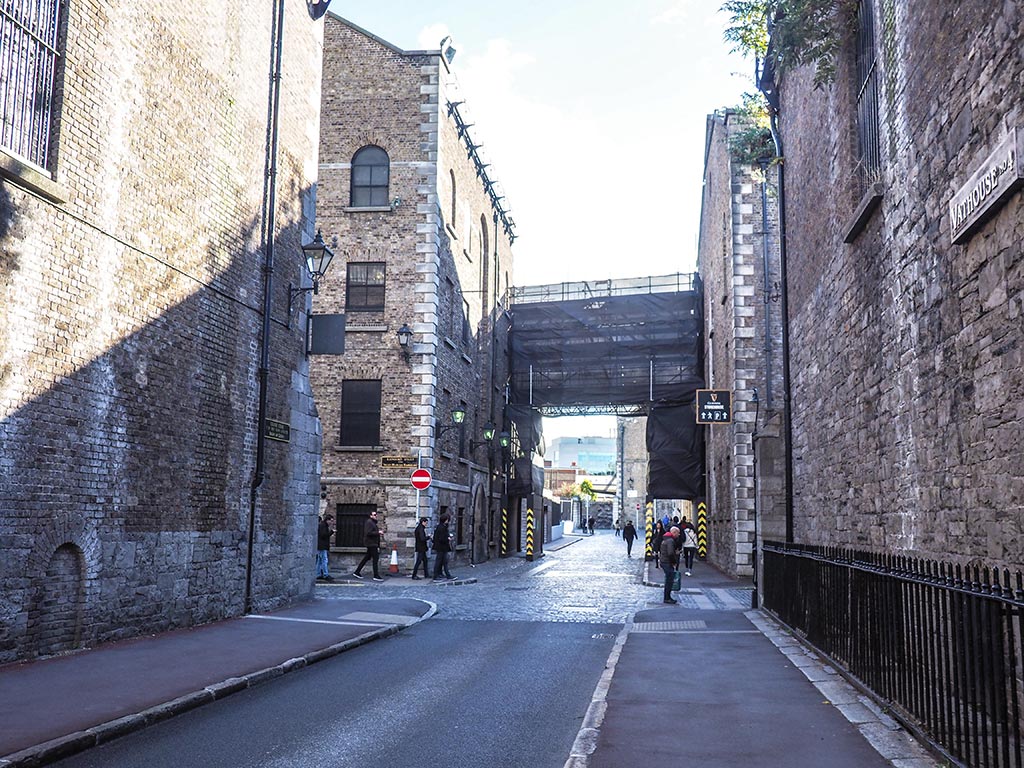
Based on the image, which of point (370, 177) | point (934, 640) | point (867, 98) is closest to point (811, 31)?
point (867, 98)

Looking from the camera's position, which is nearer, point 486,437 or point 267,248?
point 267,248

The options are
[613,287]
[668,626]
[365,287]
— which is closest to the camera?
[668,626]

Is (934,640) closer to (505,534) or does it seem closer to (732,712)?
(732,712)

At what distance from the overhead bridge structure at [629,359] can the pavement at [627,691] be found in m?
20.9

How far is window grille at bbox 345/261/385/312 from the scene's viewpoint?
87.8ft

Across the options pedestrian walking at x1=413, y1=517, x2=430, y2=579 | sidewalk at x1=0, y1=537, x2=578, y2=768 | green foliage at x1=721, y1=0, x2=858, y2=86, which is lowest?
sidewalk at x1=0, y1=537, x2=578, y2=768

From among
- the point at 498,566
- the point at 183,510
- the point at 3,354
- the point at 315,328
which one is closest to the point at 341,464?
the point at 498,566

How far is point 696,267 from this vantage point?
43375mm

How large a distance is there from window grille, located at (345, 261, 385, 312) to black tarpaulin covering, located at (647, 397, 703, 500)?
13.0 meters

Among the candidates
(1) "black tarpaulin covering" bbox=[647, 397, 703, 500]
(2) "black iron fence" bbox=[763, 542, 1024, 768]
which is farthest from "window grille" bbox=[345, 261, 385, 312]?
(2) "black iron fence" bbox=[763, 542, 1024, 768]

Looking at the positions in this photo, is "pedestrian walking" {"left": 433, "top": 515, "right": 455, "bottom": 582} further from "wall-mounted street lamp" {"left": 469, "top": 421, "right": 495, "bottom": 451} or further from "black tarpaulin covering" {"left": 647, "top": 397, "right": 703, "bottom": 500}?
"black tarpaulin covering" {"left": 647, "top": 397, "right": 703, "bottom": 500}

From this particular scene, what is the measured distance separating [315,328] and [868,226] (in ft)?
32.0

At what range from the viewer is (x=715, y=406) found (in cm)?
2272

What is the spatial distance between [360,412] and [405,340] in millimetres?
2339
